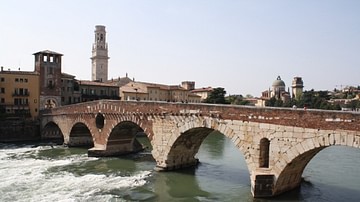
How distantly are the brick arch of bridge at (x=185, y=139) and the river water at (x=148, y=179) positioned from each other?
29.1 inches

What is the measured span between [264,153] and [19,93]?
110 ft

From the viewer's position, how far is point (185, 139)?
77.0 ft

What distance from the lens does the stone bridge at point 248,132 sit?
15.5 metres

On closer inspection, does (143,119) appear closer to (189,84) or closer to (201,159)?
(201,159)

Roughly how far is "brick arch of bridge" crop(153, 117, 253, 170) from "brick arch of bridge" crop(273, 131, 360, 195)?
11.0 feet

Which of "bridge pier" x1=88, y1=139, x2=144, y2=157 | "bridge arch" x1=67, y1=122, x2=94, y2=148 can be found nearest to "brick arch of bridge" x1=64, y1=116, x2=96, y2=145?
"bridge arch" x1=67, y1=122, x2=94, y2=148

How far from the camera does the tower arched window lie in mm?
17891

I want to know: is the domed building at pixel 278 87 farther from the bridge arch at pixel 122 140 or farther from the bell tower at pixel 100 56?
the bridge arch at pixel 122 140

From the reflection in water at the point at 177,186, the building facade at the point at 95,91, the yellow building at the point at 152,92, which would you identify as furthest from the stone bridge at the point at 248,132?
the yellow building at the point at 152,92

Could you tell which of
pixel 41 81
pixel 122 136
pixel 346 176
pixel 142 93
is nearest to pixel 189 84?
pixel 142 93

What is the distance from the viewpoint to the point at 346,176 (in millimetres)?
21297

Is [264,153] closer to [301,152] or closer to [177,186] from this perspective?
[301,152]

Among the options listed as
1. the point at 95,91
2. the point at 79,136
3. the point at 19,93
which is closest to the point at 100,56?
the point at 95,91

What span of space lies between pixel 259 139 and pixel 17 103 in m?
33.4
